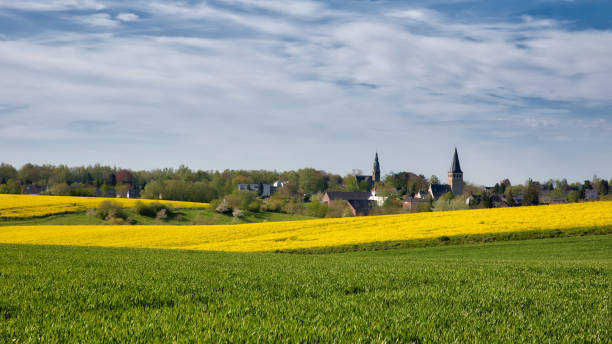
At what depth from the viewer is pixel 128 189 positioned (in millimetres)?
147625

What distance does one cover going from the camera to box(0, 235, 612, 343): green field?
577cm

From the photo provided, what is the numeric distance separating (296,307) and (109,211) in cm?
6376

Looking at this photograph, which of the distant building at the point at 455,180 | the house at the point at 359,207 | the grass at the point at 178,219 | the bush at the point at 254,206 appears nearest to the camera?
the grass at the point at 178,219

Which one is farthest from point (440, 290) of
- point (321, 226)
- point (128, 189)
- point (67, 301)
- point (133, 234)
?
point (128, 189)

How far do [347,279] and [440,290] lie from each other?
2184 mm

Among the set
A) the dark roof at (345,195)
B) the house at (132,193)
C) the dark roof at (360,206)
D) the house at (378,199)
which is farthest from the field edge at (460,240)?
the house at (132,193)

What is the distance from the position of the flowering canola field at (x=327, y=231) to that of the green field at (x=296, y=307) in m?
21.4

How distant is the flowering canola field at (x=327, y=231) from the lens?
1334 inches

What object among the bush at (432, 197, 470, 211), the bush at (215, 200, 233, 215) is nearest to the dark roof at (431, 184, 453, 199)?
the bush at (432, 197, 470, 211)

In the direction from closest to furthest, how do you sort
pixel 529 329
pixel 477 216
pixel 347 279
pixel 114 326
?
pixel 114 326
pixel 529 329
pixel 347 279
pixel 477 216

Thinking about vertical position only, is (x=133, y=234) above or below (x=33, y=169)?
below

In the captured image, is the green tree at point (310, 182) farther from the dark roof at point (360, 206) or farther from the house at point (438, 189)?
the dark roof at point (360, 206)

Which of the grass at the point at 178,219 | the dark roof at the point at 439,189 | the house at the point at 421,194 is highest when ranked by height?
the dark roof at the point at 439,189

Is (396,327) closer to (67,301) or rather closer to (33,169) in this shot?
(67,301)
